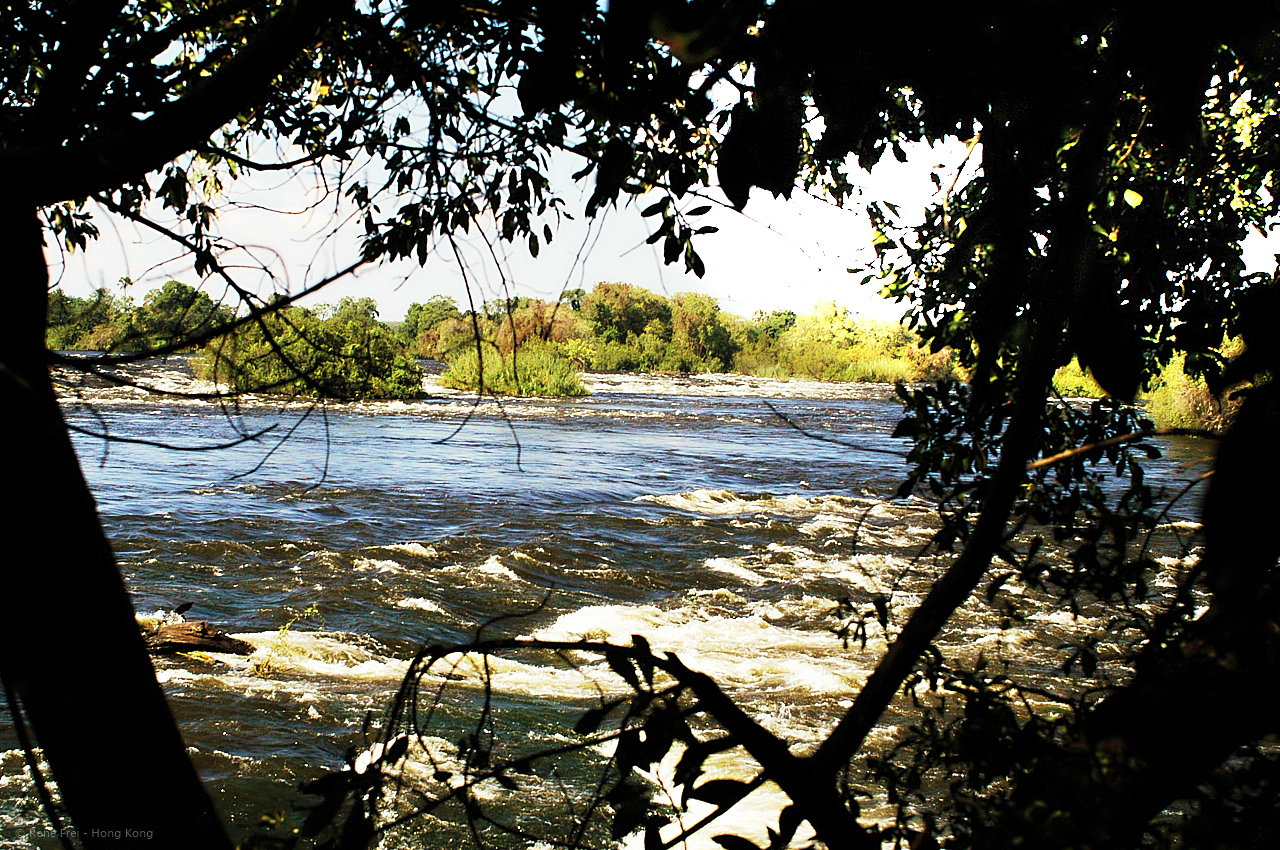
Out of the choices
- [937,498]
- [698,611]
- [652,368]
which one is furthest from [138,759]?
[652,368]

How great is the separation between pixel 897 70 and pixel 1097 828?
31.6 inches

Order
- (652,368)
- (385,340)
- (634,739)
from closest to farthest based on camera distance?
(634,739) < (385,340) < (652,368)

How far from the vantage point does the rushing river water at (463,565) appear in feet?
17.7

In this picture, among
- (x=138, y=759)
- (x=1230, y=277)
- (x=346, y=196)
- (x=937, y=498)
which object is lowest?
(x=138, y=759)

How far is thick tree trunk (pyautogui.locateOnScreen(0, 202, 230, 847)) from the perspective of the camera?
3.77 feet

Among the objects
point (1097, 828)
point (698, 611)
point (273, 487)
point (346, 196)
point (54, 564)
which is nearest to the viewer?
point (1097, 828)

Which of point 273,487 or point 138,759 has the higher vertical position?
point 138,759

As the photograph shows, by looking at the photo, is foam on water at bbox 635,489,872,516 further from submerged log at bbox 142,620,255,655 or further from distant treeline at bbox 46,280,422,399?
distant treeline at bbox 46,280,422,399

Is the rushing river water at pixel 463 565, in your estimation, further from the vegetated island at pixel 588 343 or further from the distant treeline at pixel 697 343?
the distant treeline at pixel 697 343

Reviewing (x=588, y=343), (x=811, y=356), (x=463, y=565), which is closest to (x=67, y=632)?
(x=463, y=565)

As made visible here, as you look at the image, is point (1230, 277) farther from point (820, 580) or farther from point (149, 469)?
point (149, 469)

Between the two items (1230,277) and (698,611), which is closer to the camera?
(1230,277)

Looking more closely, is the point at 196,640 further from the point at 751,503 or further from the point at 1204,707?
the point at 751,503

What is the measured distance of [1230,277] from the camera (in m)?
2.58
